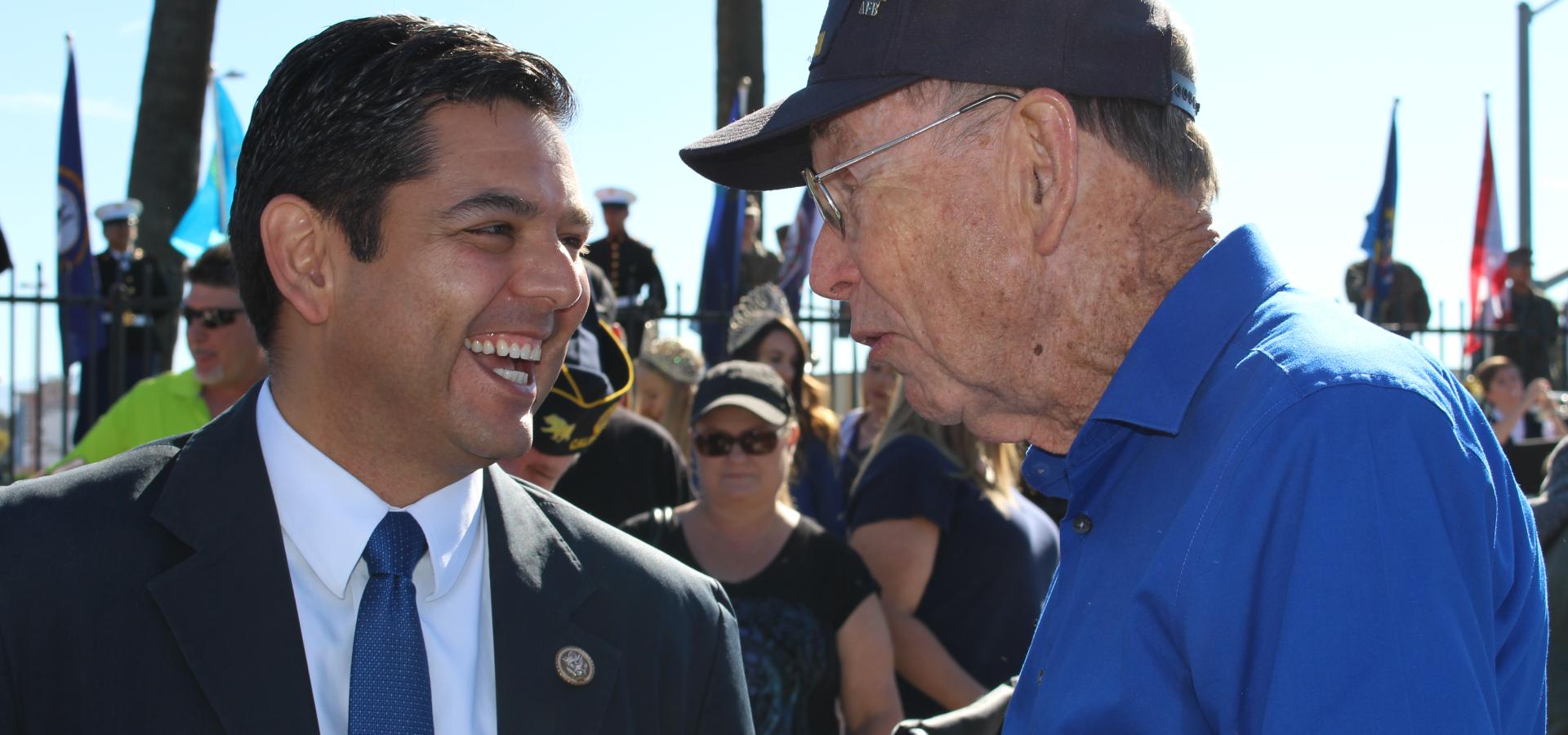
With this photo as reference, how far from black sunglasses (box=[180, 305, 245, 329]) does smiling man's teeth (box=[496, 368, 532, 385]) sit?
10.6 feet

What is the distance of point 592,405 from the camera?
10.7 feet

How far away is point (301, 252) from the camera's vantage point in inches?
79.9

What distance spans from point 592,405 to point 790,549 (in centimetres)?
105

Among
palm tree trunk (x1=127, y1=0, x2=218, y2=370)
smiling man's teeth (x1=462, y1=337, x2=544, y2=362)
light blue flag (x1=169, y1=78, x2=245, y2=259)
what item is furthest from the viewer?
palm tree trunk (x1=127, y1=0, x2=218, y2=370)

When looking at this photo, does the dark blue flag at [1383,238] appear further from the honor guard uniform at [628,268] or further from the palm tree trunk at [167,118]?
the palm tree trunk at [167,118]

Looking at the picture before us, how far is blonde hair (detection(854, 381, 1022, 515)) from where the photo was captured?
4.68m

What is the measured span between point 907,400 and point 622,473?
2910 mm

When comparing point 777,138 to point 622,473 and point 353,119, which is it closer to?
point 353,119

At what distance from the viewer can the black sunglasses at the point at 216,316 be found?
4.91 metres

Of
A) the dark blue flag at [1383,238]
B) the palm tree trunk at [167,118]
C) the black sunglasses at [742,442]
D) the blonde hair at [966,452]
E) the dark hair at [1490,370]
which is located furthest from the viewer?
the dark blue flag at [1383,238]

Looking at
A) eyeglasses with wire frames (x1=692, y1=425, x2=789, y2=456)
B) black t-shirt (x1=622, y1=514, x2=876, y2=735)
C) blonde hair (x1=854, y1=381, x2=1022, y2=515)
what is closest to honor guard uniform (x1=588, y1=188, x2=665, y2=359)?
blonde hair (x1=854, y1=381, x2=1022, y2=515)

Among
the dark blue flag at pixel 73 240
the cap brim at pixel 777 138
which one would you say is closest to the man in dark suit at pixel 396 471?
the cap brim at pixel 777 138

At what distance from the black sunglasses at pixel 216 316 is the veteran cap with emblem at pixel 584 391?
216 cm

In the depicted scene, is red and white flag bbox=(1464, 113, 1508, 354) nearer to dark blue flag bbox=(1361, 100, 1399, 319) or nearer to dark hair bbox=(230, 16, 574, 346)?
dark blue flag bbox=(1361, 100, 1399, 319)
